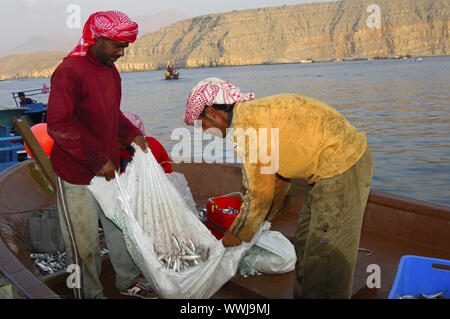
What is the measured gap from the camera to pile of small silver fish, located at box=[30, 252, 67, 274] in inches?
136

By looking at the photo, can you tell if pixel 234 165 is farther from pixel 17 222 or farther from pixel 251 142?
pixel 251 142

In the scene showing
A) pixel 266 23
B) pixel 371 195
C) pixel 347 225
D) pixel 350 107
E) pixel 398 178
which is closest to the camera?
pixel 347 225

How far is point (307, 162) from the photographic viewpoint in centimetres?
217

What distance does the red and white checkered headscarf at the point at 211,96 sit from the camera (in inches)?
84.8

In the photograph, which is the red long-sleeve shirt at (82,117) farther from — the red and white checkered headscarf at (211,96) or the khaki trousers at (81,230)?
the red and white checkered headscarf at (211,96)

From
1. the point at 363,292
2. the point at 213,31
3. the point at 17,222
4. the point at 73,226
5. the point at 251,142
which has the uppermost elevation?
the point at 213,31

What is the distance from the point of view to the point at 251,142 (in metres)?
2.06

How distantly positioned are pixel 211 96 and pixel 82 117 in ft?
3.27

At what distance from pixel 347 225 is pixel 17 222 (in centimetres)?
348

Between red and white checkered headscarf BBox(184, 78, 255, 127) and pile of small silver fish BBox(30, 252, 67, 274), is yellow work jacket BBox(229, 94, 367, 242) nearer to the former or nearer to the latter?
red and white checkered headscarf BBox(184, 78, 255, 127)

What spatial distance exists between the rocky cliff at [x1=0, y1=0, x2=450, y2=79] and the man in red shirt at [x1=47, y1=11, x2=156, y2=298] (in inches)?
4060

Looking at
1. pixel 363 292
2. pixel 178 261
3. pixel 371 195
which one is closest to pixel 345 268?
pixel 363 292

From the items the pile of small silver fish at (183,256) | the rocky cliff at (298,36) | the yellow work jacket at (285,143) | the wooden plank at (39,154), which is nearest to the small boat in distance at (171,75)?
the wooden plank at (39,154)

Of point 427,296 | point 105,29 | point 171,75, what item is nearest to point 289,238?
point 427,296
